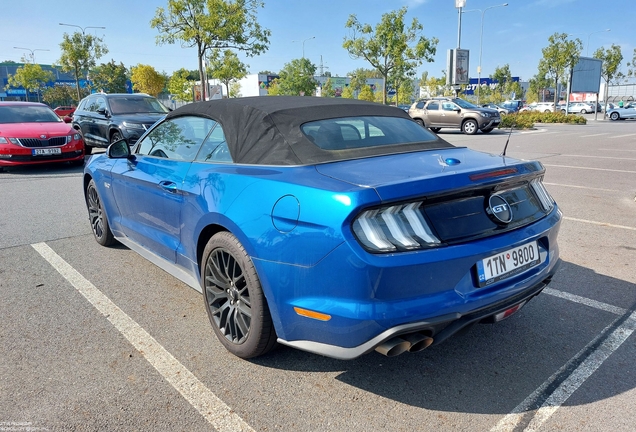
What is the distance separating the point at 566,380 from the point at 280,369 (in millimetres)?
1553

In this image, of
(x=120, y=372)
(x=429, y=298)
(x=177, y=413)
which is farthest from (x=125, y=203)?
(x=429, y=298)

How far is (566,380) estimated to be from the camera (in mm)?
2590

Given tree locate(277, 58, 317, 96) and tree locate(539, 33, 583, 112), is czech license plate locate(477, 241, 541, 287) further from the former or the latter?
tree locate(277, 58, 317, 96)

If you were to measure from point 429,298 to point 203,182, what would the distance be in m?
1.56

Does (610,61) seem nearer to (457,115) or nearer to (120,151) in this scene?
(457,115)

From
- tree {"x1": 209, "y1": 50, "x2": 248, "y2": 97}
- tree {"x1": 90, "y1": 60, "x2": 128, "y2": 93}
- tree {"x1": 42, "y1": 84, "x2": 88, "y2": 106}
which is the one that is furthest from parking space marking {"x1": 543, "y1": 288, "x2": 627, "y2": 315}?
tree {"x1": 42, "y1": 84, "x2": 88, "y2": 106}

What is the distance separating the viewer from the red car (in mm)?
9969

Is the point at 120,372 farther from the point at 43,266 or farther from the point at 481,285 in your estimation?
the point at 43,266

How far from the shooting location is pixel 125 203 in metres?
4.13

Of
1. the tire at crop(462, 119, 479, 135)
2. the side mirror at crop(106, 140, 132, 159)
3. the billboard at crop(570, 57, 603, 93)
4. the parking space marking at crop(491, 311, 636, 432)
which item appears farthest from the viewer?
the billboard at crop(570, 57, 603, 93)

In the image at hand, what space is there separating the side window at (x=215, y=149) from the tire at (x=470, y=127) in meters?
19.3

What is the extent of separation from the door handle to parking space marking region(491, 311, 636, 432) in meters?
2.37

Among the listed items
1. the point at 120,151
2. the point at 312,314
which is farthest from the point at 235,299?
the point at 120,151

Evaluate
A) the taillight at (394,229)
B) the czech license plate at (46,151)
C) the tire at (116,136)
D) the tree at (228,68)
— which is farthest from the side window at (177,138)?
the tree at (228,68)
